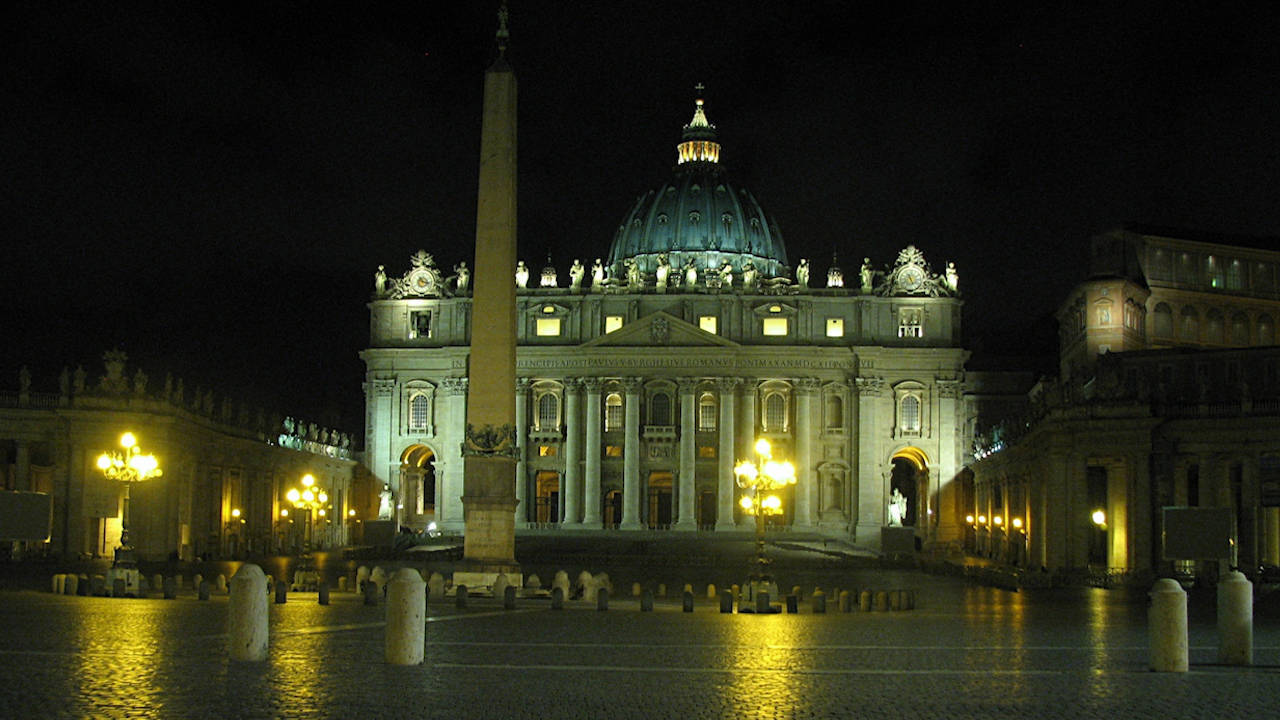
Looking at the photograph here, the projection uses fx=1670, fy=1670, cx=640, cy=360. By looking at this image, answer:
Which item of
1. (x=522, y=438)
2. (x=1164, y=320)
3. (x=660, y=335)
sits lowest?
(x=522, y=438)

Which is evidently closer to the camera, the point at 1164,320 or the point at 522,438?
the point at 1164,320

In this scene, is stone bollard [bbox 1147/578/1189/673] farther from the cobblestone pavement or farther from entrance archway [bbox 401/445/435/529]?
entrance archway [bbox 401/445/435/529]

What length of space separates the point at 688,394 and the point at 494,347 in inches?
2610

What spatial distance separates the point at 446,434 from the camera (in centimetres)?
10781

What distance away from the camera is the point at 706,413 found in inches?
4203

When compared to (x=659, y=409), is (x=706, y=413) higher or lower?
lower

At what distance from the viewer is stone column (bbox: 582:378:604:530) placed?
104500 millimetres

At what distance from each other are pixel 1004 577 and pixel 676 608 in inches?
684

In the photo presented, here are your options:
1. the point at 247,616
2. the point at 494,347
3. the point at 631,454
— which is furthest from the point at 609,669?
the point at 631,454

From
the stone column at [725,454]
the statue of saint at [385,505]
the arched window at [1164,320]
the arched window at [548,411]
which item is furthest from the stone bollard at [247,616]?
the arched window at [548,411]

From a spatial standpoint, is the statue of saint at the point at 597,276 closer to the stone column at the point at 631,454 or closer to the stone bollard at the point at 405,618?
the stone column at the point at 631,454

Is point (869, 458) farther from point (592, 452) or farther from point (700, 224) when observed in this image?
point (700, 224)

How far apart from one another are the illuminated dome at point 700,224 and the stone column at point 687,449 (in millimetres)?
27321

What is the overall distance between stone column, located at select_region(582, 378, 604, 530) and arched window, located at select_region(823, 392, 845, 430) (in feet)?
47.4
